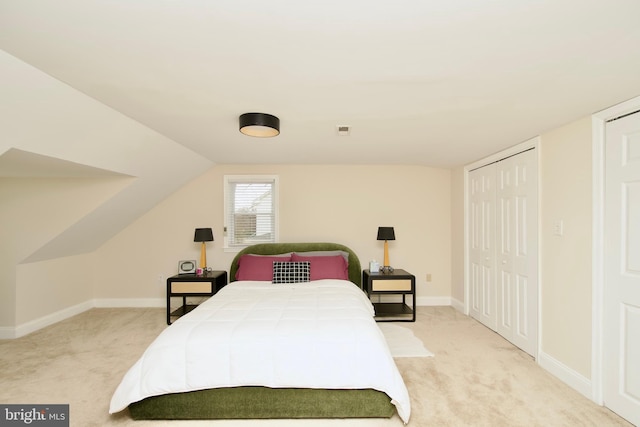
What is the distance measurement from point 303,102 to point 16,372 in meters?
3.38

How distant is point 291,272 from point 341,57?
2.73 meters

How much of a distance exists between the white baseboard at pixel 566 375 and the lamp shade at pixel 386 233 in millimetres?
2044

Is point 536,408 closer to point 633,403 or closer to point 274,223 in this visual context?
point 633,403

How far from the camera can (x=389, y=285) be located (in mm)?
4066

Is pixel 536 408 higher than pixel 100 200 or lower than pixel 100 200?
lower

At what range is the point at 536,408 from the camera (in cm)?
218

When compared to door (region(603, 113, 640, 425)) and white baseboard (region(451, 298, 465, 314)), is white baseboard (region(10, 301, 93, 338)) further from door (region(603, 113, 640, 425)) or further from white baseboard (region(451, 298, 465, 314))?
door (region(603, 113, 640, 425))

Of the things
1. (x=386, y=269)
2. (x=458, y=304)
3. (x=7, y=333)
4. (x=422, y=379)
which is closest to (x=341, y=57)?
(x=422, y=379)

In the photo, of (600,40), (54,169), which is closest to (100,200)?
(54,169)

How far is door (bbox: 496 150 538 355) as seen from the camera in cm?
295

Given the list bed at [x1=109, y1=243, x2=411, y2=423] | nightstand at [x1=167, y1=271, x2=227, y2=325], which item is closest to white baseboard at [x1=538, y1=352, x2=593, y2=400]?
bed at [x1=109, y1=243, x2=411, y2=423]

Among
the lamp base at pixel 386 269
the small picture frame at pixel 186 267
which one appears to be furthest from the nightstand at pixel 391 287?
the small picture frame at pixel 186 267

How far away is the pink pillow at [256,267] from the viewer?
3885mm

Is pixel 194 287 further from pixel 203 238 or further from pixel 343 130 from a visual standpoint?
pixel 343 130
